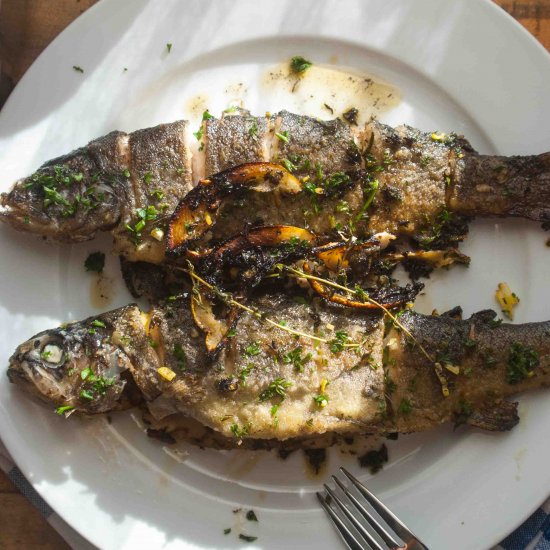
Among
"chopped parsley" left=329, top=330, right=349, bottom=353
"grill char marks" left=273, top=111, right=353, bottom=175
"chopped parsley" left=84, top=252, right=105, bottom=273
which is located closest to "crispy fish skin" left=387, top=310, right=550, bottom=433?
"chopped parsley" left=329, top=330, right=349, bottom=353

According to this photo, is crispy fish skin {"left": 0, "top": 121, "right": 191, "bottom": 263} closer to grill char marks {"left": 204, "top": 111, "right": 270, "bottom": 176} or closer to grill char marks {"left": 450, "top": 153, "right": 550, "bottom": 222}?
grill char marks {"left": 204, "top": 111, "right": 270, "bottom": 176}

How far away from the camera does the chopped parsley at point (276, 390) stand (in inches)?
139

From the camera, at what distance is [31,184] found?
377cm

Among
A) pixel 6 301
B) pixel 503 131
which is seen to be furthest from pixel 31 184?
pixel 503 131

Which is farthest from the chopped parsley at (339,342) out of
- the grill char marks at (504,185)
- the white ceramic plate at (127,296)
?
the grill char marks at (504,185)

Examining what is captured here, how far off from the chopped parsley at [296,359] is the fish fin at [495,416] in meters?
1.02

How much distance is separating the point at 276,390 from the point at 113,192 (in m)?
1.45

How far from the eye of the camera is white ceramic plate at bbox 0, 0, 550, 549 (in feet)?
12.9

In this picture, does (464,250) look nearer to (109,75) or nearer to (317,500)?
(317,500)

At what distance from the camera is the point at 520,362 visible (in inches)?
145

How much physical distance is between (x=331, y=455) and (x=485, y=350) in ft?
3.76

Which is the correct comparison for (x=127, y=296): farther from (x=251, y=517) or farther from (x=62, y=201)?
(x=251, y=517)

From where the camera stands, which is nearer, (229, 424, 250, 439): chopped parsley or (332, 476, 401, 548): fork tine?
(229, 424, 250, 439): chopped parsley

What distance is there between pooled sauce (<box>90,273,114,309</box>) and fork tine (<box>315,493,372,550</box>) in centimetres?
181
